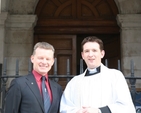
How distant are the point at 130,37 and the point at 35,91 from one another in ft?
15.9

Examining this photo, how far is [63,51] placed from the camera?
736cm

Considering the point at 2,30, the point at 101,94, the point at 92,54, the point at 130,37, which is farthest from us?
the point at 130,37

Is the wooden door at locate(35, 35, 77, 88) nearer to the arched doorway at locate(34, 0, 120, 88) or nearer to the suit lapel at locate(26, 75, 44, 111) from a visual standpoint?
the arched doorway at locate(34, 0, 120, 88)

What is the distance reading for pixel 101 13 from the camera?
769 centimetres

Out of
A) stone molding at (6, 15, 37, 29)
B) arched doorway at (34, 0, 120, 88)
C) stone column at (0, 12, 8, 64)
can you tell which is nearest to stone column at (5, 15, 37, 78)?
stone molding at (6, 15, 37, 29)

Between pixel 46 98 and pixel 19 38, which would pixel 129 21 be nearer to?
pixel 19 38

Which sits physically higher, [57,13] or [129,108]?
[57,13]

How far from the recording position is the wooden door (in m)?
7.22

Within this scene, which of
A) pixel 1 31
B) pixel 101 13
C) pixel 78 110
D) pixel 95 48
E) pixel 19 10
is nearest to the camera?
pixel 78 110

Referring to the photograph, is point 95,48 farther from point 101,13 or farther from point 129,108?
point 101,13

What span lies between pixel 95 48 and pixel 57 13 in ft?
16.9

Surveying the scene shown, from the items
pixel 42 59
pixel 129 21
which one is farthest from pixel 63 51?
pixel 42 59

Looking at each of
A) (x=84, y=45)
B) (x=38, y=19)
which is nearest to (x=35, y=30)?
(x=38, y=19)

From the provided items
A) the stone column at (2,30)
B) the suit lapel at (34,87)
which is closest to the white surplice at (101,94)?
the suit lapel at (34,87)
